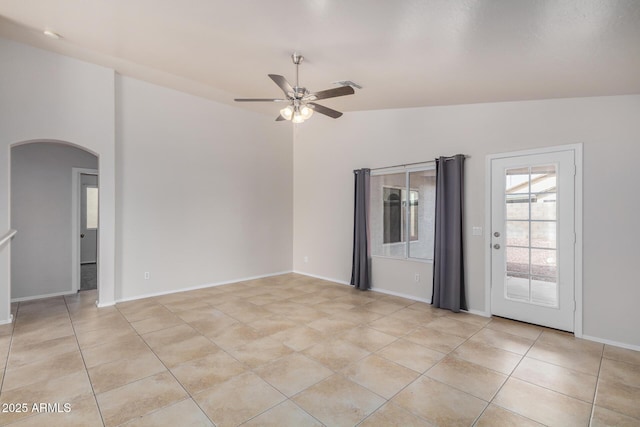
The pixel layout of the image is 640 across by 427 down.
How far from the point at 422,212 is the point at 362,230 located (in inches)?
43.3

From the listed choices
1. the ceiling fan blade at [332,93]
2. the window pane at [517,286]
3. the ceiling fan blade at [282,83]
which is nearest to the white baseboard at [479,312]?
the window pane at [517,286]

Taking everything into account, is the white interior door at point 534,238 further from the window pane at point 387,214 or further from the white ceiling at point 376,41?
the window pane at point 387,214

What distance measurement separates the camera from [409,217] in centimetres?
512

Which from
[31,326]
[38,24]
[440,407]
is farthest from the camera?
[31,326]

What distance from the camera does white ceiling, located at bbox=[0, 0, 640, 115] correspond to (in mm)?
2125

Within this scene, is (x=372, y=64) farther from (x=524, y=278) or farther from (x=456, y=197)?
(x=524, y=278)

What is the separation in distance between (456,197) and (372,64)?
7.25 feet

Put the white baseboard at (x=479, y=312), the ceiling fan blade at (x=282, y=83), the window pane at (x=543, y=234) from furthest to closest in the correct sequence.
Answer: the white baseboard at (x=479, y=312)
the window pane at (x=543, y=234)
the ceiling fan blade at (x=282, y=83)

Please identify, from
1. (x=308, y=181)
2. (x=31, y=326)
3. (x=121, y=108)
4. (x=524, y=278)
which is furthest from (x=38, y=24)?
(x=524, y=278)

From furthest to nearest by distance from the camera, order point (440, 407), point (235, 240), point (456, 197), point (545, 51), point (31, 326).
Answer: point (235, 240) → point (456, 197) → point (31, 326) → point (545, 51) → point (440, 407)

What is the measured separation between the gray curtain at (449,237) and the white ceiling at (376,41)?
0.98 m

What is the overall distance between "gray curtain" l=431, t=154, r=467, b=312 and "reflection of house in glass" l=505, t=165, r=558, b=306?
22.7 inches

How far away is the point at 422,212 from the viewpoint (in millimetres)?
4977

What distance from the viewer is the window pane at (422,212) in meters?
4.84
